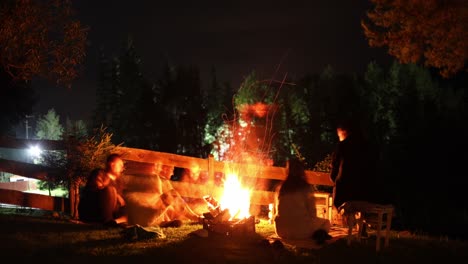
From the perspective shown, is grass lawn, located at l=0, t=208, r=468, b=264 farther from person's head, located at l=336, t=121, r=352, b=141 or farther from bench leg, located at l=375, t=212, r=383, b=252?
person's head, located at l=336, t=121, r=352, b=141

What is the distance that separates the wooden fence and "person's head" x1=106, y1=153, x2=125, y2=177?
39 centimetres

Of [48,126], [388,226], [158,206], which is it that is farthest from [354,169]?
[48,126]

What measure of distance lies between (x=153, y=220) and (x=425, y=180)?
768 inches

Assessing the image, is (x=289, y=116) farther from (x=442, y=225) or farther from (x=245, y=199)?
(x=245, y=199)

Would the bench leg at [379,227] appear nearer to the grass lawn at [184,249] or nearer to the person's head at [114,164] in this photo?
the grass lawn at [184,249]

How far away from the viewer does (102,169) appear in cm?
887

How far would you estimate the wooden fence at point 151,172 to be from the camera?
961cm

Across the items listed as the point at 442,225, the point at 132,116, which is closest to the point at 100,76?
the point at 132,116

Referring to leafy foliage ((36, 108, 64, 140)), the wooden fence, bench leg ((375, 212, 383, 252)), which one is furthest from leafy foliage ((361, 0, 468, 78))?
leafy foliage ((36, 108, 64, 140))

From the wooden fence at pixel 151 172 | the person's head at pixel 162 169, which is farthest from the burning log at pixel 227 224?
the person's head at pixel 162 169

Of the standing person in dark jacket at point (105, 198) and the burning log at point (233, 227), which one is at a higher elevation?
the standing person in dark jacket at point (105, 198)

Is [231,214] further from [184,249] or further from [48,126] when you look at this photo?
[48,126]

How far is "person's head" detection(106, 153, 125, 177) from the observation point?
8.78 m

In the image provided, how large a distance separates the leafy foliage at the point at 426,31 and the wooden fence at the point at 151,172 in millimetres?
4644
